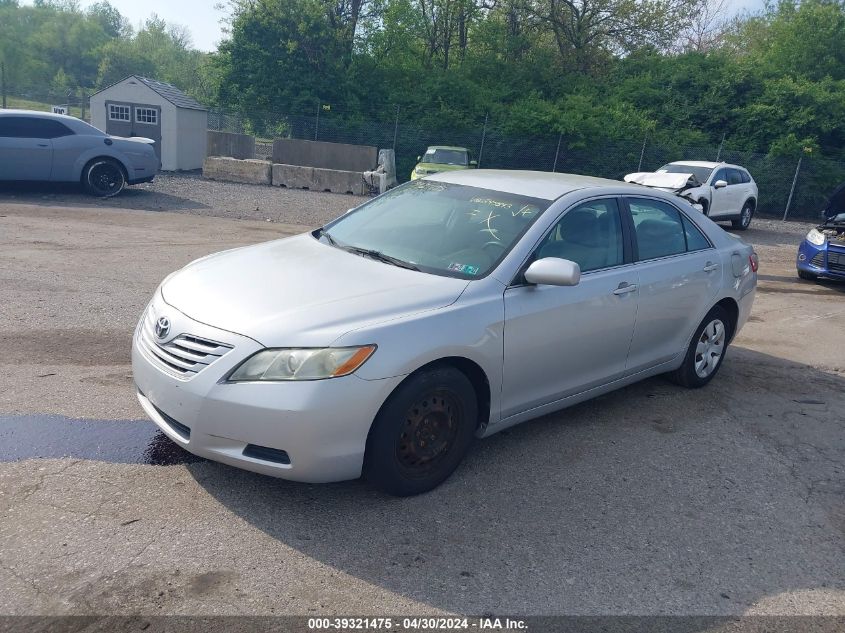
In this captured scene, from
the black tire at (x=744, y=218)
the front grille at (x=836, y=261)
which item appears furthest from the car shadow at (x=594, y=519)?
the black tire at (x=744, y=218)

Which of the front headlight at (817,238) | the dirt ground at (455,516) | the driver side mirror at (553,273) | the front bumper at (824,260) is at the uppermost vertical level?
the driver side mirror at (553,273)

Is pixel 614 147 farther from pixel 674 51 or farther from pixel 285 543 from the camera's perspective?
pixel 285 543

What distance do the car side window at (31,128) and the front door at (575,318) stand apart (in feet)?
43.6

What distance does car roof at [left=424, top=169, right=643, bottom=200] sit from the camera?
16.1 feet

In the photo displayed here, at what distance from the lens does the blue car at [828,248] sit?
11344 mm

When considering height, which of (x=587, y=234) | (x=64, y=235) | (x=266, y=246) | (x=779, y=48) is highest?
(x=779, y=48)

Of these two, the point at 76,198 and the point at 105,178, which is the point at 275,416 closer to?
the point at 76,198

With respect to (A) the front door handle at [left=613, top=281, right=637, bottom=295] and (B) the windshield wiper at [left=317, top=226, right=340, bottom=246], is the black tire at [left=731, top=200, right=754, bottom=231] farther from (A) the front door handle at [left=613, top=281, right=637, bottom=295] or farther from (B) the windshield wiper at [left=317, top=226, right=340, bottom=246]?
(B) the windshield wiper at [left=317, top=226, right=340, bottom=246]

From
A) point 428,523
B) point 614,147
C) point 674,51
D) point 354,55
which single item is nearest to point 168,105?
point 354,55

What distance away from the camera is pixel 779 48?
31562 millimetres

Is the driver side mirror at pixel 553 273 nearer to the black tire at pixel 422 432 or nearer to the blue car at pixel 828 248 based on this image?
the black tire at pixel 422 432

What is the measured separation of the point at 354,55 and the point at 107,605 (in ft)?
96.3

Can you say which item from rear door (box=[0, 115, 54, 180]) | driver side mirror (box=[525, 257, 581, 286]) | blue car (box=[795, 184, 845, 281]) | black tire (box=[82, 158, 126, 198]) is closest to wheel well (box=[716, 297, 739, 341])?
driver side mirror (box=[525, 257, 581, 286])

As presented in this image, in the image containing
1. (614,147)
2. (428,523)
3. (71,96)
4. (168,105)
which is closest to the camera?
(428,523)
